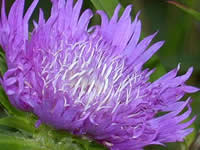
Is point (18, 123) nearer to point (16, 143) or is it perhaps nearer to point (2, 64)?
point (16, 143)

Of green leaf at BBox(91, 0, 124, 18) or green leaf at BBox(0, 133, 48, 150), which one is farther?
green leaf at BBox(91, 0, 124, 18)

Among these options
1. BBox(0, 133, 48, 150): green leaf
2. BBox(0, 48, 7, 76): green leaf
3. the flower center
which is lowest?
BBox(0, 133, 48, 150): green leaf

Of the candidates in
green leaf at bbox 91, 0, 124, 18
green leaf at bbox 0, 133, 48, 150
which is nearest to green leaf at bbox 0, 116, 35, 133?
green leaf at bbox 0, 133, 48, 150

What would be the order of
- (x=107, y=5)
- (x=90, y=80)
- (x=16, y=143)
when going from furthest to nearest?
(x=107, y=5), (x=90, y=80), (x=16, y=143)

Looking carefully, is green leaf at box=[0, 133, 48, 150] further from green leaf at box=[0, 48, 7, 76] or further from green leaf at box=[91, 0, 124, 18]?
green leaf at box=[91, 0, 124, 18]

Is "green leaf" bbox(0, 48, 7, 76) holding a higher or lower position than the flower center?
higher

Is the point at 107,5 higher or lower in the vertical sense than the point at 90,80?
higher

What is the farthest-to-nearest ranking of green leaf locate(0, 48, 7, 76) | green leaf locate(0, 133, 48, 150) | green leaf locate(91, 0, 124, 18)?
green leaf locate(91, 0, 124, 18), green leaf locate(0, 48, 7, 76), green leaf locate(0, 133, 48, 150)

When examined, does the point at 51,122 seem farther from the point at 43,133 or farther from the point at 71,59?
the point at 71,59

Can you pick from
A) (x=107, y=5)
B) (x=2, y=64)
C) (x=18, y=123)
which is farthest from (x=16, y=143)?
(x=107, y=5)

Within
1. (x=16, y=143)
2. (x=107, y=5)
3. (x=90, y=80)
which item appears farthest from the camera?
(x=107, y=5)
